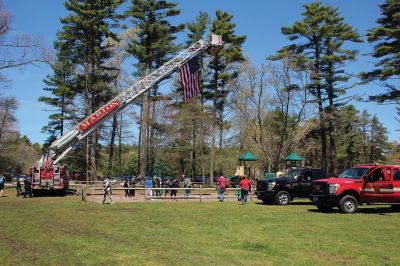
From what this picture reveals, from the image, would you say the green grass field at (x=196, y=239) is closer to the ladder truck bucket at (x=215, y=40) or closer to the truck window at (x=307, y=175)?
the truck window at (x=307, y=175)

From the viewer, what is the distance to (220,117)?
50000mm

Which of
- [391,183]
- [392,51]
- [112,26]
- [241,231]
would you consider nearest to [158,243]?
[241,231]

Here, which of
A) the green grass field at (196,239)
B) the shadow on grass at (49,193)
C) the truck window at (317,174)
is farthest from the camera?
the shadow on grass at (49,193)

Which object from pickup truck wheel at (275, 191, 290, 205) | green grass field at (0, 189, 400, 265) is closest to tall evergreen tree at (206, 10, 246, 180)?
pickup truck wheel at (275, 191, 290, 205)

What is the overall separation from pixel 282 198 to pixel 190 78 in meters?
12.2

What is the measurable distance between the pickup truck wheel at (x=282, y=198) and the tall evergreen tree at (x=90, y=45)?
2327cm

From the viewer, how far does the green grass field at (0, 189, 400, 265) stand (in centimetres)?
834

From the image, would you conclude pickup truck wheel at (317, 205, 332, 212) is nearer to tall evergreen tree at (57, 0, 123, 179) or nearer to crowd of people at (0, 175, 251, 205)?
crowd of people at (0, 175, 251, 205)

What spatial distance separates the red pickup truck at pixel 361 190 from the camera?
17859 millimetres

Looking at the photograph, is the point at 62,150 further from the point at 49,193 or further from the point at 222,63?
the point at 222,63

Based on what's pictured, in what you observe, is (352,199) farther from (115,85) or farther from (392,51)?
(115,85)

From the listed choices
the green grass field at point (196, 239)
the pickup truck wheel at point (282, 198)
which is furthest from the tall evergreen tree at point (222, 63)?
the green grass field at point (196, 239)

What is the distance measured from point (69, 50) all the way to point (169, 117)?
1447 centimetres

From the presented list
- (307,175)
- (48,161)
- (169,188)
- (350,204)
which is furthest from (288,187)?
(48,161)
